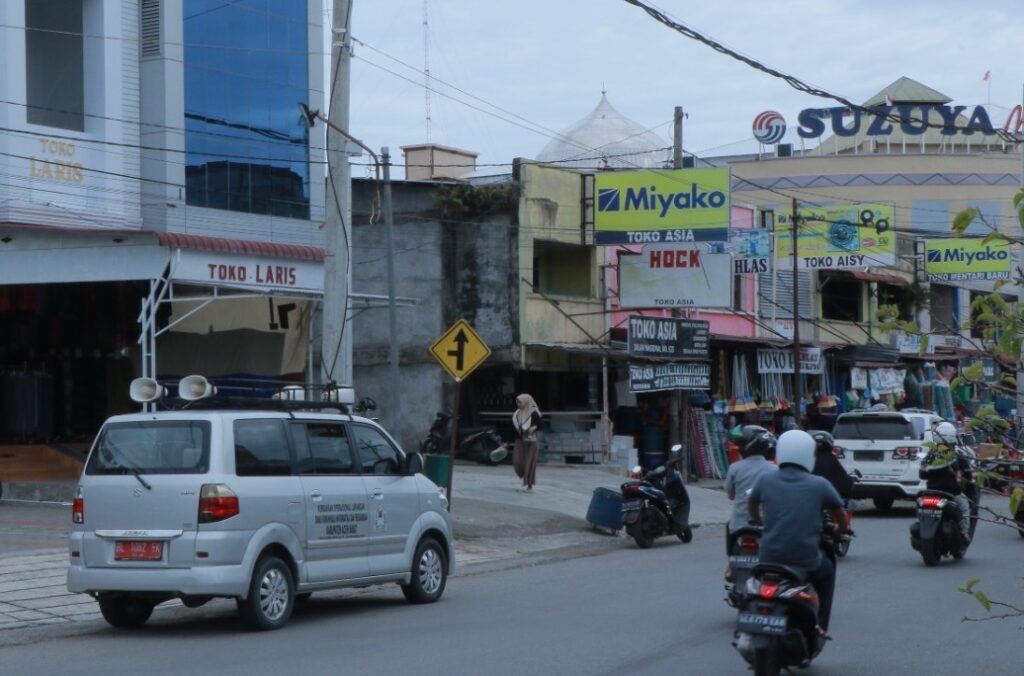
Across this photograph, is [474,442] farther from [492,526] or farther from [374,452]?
[374,452]

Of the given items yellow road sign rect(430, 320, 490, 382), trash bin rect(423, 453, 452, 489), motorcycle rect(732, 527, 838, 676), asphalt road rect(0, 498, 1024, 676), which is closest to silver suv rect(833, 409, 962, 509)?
asphalt road rect(0, 498, 1024, 676)

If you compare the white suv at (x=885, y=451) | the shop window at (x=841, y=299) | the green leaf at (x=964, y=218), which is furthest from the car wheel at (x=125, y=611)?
the shop window at (x=841, y=299)

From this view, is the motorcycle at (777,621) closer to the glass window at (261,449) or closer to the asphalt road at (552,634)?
the asphalt road at (552,634)

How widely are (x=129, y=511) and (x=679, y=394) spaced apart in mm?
20167

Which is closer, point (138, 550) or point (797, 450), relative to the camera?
point (797, 450)

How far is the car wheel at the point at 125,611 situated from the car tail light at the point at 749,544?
202 inches

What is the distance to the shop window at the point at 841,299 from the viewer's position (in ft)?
135

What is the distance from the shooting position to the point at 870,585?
1469 cm

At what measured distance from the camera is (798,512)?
29.6ft

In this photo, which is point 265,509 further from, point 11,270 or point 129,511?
point 11,270

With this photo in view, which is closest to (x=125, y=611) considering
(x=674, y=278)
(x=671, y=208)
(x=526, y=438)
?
(x=526, y=438)

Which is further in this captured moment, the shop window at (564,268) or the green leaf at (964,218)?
the shop window at (564,268)

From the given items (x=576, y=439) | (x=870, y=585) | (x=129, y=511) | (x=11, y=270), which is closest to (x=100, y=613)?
(x=129, y=511)

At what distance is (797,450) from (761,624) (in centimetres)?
139
